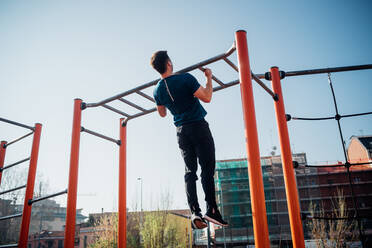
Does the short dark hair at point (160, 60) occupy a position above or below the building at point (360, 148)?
below

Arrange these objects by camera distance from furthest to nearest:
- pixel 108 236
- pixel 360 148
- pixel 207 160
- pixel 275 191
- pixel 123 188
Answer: pixel 360 148, pixel 275 191, pixel 108 236, pixel 123 188, pixel 207 160

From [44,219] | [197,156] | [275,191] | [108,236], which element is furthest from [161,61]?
[44,219]

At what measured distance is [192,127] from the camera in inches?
84.4

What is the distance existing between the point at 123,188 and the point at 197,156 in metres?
1.54

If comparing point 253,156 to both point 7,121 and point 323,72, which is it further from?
point 7,121

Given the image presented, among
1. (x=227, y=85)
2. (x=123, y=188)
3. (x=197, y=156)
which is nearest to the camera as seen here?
(x=197, y=156)

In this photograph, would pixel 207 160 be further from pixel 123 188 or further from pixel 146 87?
pixel 123 188

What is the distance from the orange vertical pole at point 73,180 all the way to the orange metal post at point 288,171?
2.13m

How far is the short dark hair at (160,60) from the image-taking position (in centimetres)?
227

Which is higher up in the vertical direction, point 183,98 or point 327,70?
point 327,70

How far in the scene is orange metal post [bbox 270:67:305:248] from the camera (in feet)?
7.40

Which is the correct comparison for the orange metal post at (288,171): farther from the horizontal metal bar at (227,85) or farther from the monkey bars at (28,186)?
the monkey bars at (28,186)

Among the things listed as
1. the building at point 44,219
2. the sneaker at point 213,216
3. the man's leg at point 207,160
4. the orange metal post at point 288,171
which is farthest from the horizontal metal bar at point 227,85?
the building at point 44,219

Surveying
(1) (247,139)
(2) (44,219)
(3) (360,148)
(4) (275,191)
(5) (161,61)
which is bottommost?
(2) (44,219)
